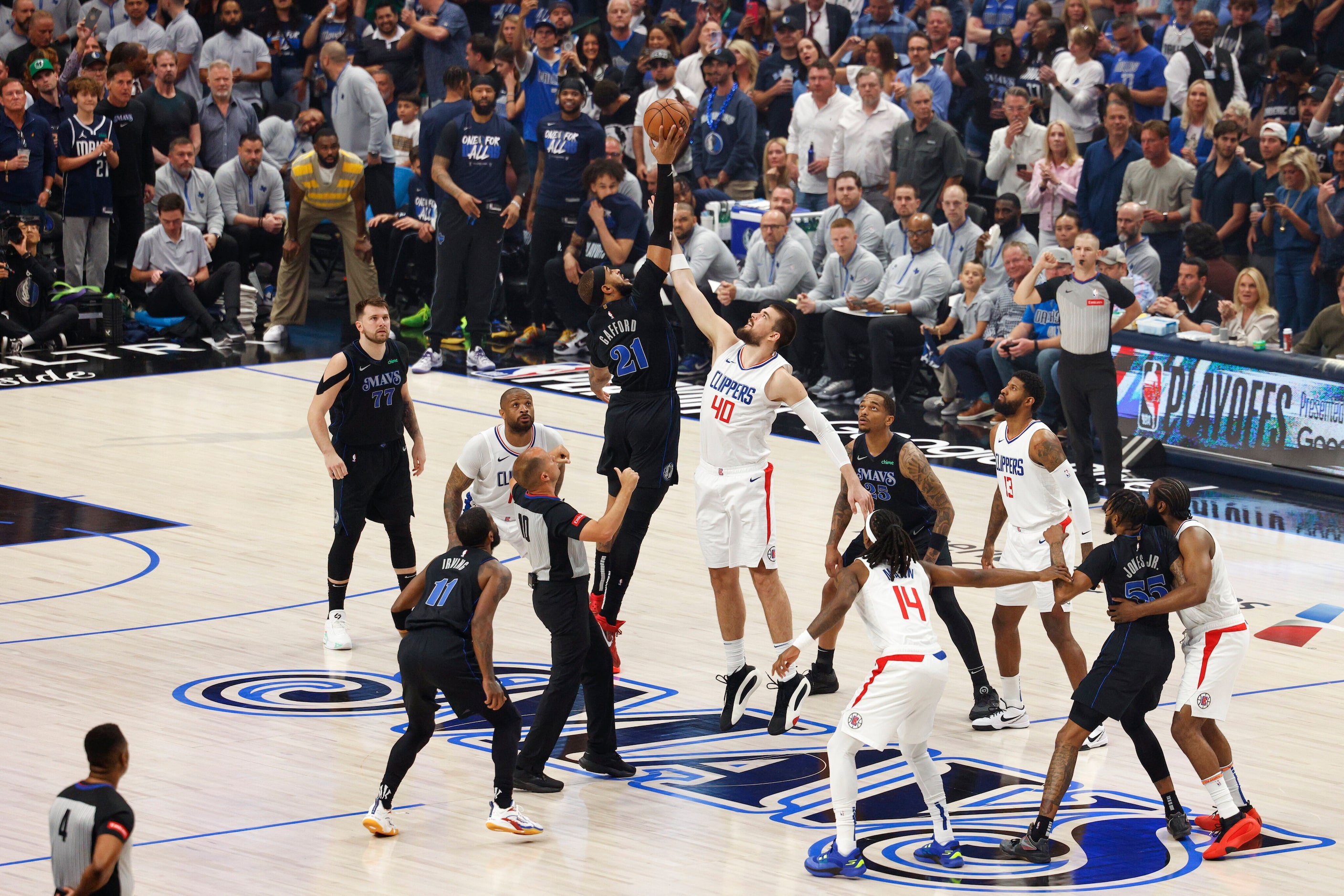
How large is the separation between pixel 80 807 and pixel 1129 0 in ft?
53.4

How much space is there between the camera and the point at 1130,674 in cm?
785

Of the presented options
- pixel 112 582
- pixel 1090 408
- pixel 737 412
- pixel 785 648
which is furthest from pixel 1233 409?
pixel 112 582

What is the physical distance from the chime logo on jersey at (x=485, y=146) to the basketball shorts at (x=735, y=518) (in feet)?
31.5

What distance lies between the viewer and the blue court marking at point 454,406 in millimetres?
16250

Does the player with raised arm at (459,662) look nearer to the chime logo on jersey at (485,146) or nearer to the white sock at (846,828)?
the white sock at (846,828)

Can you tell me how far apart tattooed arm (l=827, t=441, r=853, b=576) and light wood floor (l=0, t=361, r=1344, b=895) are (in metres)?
0.97

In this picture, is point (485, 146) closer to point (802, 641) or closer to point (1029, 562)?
point (1029, 562)

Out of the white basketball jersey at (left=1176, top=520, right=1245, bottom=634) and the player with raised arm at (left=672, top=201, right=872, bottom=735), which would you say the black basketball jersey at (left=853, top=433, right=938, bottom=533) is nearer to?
the player with raised arm at (left=672, top=201, right=872, bottom=735)

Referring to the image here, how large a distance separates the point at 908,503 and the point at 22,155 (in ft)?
42.4

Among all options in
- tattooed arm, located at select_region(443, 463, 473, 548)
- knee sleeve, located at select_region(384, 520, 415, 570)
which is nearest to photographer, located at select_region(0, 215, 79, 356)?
knee sleeve, located at select_region(384, 520, 415, 570)

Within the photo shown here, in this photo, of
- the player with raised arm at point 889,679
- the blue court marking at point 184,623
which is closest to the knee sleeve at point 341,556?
the blue court marking at point 184,623

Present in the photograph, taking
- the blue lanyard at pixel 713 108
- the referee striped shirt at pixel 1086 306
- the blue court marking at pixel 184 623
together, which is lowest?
the blue court marking at pixel 184 623

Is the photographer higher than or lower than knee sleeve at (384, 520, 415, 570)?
higher

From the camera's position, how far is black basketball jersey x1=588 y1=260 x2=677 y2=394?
10.1 metres
